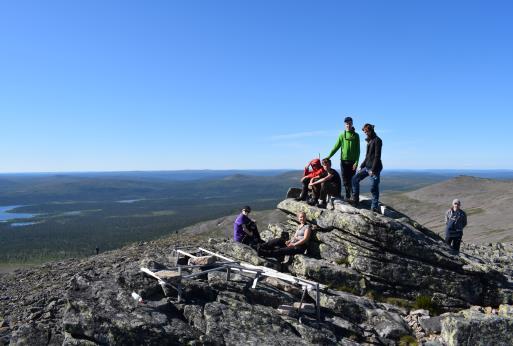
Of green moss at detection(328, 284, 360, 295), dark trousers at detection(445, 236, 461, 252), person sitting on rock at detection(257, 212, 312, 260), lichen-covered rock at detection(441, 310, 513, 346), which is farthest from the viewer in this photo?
dark trousers at detection(445, 236, 461, 252)

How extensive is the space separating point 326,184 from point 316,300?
7.63m

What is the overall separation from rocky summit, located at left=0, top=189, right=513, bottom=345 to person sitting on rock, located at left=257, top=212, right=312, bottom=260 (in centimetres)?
47

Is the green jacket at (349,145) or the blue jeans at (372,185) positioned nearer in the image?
the blue jeans at (372,185)

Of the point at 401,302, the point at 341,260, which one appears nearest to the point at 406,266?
the point at 401,302

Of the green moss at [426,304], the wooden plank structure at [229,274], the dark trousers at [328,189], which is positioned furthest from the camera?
the dark trousers at [328,189]

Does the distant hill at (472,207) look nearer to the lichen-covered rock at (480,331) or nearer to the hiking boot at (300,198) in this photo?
the hiking boot at (300,198)

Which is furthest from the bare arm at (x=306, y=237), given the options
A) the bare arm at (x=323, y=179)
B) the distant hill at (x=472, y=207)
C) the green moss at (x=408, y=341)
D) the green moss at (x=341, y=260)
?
the distant hill at (x=472, y=207)

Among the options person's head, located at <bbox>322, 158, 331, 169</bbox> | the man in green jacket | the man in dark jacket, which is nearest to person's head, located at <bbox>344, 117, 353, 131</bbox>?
the man in green jacket

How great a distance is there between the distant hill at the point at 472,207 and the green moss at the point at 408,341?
158ft

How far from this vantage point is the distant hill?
2638 inches

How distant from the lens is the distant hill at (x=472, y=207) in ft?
220

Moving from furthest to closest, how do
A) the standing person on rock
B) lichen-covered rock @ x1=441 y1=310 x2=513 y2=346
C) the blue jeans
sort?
1. the standing person on rock
2. the blue jeans
3. lichen-covered rock @ x1=441 y1=310 x2=513 y2=346

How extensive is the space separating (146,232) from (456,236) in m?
148

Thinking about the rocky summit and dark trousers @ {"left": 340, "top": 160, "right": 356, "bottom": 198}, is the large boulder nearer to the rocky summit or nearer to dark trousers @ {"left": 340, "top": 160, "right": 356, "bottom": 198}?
the rocky summit
